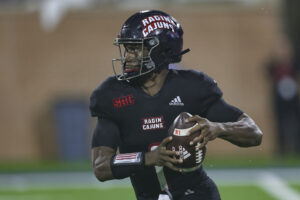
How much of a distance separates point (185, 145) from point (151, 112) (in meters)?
0.39

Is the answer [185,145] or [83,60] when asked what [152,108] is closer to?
[185,145]

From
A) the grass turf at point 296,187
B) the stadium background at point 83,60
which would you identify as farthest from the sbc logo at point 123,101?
the stadium background at point 83,60

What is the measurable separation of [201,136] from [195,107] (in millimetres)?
387

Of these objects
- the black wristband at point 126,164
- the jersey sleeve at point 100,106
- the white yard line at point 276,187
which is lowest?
the white yard line at point 276,187

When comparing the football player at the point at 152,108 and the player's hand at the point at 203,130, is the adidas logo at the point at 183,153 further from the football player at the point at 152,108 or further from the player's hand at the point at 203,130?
the football player at the point at 152,108

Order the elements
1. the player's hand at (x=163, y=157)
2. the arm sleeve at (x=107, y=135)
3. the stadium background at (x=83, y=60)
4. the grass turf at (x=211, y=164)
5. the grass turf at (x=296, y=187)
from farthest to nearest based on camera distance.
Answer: the stadium background at (x=83, y=60) → the grass turf at (x=211, y=164) → the grass turf at (x=296, y=187) → the arm sleeve at (x=107, y=135) → the player's hand at (x=163, y=157)

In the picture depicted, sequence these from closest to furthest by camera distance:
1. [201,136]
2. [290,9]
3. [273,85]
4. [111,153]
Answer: [201,136] < [111,153] < [273,85] < [290,9]

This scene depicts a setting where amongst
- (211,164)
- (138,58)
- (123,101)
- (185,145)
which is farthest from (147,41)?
(211,164)

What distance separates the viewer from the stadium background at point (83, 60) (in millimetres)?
10375

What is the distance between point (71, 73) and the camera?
10570 millimetres

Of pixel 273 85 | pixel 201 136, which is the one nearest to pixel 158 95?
pixel 201 136

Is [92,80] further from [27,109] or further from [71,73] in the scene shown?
[27,109]

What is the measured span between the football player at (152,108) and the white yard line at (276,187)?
11.4 feet

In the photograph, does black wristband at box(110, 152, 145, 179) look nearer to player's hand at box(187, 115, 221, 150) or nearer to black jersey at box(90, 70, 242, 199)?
black jersey at box(90, 70, 242, 199)
